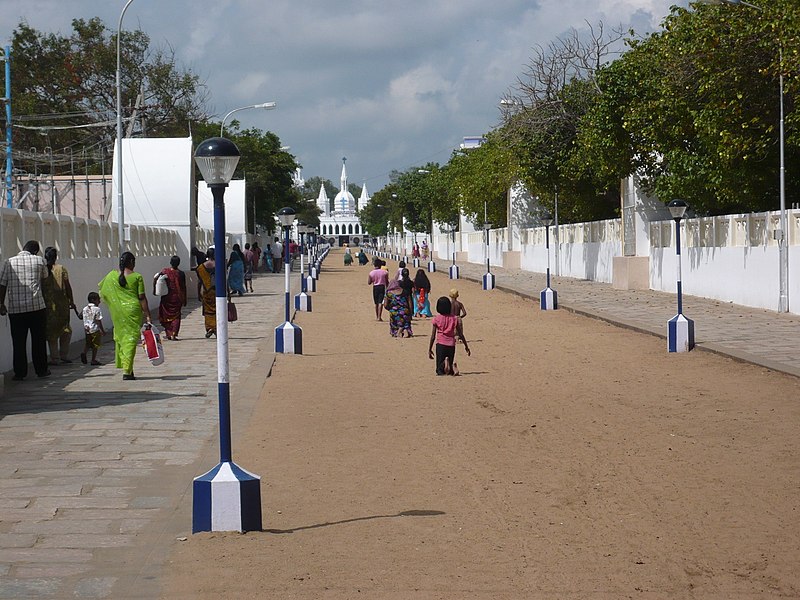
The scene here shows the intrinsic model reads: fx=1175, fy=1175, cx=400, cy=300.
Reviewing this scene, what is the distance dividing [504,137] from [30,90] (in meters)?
35.8

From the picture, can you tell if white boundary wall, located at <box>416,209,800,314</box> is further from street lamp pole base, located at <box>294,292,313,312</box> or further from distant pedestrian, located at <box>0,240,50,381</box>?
distant pedestrian, located at <box>0,240,50,381</box>

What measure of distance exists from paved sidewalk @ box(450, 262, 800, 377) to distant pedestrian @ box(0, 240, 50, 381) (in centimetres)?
937

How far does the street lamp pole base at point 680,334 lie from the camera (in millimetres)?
18047

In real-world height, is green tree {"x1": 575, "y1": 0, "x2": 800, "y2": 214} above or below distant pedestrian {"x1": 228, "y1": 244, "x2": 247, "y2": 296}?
above

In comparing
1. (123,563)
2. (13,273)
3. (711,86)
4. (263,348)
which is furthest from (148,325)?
(711,86)

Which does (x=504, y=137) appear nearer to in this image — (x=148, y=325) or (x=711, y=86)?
(x=711, y=86)

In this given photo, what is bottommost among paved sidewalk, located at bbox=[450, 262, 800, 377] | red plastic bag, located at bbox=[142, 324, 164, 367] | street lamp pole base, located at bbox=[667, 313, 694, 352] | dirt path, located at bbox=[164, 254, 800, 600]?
dirt path, located at bbox=[164, 254, 800, 600]

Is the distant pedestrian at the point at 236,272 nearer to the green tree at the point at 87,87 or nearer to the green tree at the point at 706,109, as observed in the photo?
the green tree at the point at 706,109

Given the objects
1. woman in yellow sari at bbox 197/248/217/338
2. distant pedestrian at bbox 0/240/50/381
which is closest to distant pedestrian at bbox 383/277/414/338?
woman in yellow sari at bbox 197/248/217/338

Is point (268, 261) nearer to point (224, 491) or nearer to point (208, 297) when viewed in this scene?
point (208, 297)

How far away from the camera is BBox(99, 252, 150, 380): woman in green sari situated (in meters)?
13.9

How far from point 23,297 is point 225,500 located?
27.4 ft

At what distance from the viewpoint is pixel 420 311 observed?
92.0ft

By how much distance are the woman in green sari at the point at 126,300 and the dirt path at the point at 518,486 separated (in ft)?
5.68
